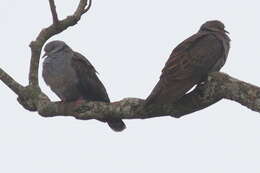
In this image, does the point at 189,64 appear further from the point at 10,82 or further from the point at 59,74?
the point at 59,74

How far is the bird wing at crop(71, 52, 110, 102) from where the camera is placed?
635 centimetres

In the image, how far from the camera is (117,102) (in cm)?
479

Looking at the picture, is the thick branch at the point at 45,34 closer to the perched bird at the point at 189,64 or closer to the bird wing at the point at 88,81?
the perched bird at the point at 189,64

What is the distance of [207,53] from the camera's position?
5363mm

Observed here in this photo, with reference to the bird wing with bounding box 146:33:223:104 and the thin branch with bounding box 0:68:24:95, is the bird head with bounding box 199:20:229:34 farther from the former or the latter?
the thin branch with bounding box 0:68:24:95

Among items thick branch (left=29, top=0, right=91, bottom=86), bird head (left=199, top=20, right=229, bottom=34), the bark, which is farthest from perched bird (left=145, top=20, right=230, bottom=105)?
thick branch (left=29, top=0, right=91, bottom=86)

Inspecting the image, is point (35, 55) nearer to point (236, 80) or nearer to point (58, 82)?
point (58, 82)

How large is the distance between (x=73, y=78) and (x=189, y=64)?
65.7 inches

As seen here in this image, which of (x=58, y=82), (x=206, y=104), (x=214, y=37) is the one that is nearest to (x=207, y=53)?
(x=214, y=37)

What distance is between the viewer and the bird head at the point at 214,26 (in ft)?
20.3

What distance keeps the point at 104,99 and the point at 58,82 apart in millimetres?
558

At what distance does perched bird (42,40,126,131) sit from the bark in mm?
1063

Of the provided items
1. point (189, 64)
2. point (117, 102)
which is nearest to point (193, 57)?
point (189, 64)

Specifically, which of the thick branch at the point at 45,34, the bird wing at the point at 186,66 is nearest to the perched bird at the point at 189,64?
the bird wing at the point at 186,66
